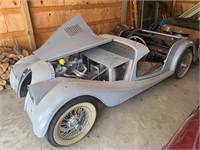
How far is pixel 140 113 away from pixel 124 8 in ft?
9.75

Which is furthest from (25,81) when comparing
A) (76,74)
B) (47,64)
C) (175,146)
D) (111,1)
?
(111,1)

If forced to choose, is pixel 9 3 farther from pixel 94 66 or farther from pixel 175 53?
pixel 175 53

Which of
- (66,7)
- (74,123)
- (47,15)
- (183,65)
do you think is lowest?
(74,123)

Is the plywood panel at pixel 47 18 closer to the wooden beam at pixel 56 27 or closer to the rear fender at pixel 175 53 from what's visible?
the wooden beam at pixel 56 27

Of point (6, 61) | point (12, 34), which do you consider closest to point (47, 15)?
point (12, 34)

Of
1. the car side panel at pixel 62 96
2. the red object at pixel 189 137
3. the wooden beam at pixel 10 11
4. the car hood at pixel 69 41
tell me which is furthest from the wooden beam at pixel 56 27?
the red object at pixel 189 137

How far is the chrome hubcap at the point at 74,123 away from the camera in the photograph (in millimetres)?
1655

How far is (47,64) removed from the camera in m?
1.78

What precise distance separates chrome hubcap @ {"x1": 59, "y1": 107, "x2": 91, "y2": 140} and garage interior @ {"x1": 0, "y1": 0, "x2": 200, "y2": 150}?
128 mm

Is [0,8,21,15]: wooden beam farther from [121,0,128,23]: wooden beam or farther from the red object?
the red object

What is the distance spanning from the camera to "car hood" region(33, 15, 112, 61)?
1.91 m

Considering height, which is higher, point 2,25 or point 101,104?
point 2,25

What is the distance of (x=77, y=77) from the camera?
186 cm

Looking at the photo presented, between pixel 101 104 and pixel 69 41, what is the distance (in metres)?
0.91
